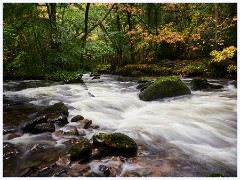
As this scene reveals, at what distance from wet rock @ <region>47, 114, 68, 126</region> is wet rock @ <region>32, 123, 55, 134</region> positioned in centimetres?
33

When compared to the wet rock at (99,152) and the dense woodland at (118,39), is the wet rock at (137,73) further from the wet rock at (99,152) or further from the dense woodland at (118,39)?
the wet rock at (99,152)

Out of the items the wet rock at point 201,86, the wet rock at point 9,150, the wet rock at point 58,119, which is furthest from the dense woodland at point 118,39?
the wet rock at point 9,150

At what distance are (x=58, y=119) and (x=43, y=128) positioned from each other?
1.87 ft

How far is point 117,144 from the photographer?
14.0 ft

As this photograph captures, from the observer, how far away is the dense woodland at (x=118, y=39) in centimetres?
977

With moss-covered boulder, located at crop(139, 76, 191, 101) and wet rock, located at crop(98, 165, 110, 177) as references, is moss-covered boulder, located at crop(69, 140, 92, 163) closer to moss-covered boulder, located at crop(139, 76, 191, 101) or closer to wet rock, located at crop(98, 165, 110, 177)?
wet rock, located at crop(98, 165, 110, 177)

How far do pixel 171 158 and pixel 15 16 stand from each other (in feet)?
25.1

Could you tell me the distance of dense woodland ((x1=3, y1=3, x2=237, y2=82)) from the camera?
32.0ft

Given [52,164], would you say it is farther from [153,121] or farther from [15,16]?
[15,16]

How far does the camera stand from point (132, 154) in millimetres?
4309

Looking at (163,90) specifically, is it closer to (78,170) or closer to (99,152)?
(99,152)

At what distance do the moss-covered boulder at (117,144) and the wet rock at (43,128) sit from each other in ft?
3.99

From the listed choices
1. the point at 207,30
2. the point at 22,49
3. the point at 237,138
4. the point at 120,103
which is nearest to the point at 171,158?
the point at 237,138

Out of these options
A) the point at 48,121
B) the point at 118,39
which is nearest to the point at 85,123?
the point at 48,121
